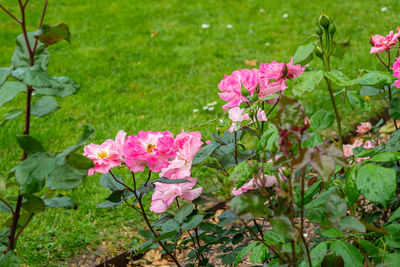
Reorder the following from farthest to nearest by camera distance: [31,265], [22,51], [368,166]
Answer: [31,265] < [368,166] < [22,51]

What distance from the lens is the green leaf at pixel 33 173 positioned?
0.89 metres

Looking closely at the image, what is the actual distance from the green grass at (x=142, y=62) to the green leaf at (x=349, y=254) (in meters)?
0.52

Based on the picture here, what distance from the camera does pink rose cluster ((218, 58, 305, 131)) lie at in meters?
1.29

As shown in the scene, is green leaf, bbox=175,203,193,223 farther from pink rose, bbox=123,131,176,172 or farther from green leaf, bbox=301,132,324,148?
green leaf, bbox=301,132,324,148

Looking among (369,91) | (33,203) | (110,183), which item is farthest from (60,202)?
(369,91)

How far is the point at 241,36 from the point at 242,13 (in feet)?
2.84

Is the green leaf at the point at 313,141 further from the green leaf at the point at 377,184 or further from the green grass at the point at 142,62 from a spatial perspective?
the green grass at the point at 142,62

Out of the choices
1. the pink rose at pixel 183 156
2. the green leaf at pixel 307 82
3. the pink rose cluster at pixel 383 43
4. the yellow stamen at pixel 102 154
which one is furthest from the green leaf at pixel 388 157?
the yellow stamen at pixel 102 154

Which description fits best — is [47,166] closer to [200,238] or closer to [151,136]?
[151,136]

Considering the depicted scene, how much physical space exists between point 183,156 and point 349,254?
0.50m

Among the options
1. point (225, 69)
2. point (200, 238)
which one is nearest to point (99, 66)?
point (225, 69)

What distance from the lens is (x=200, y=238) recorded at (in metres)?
1.46

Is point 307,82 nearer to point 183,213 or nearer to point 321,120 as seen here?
point 321,120

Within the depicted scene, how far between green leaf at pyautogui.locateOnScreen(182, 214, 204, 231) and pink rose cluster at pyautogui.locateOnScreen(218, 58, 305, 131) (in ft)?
0.91
